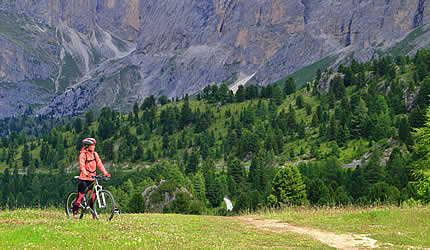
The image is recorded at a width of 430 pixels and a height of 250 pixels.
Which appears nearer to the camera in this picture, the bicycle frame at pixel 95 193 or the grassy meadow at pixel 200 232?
the grassy meadow at pixel 200 232

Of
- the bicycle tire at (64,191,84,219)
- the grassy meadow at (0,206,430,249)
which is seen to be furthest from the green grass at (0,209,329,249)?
the bicycle tire at (64,191,84,219)

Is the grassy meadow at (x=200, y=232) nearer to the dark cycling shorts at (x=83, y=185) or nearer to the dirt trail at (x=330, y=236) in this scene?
the dirt trail at (x=330, y=236)

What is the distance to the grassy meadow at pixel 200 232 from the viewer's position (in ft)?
52.9

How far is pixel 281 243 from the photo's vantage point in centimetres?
1944

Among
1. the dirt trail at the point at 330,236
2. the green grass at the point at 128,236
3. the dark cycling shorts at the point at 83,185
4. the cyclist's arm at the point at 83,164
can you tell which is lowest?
the dirt trail at the point at 330,236

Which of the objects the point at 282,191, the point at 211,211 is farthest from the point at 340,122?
the point at 282,191

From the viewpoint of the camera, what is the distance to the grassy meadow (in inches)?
634

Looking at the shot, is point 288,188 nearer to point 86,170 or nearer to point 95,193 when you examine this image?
point 95,193

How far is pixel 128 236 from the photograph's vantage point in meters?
17.2

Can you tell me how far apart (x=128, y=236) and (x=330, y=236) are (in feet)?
39.5

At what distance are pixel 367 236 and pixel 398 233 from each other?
6.05ft

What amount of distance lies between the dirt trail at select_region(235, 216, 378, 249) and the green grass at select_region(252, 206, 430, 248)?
2.90ft

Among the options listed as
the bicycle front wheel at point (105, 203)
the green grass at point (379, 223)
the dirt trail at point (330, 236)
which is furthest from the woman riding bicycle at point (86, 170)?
the green grass at point (379, 223)

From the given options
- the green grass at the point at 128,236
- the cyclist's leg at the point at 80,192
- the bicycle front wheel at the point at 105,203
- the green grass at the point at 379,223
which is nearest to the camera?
the green grass at the point at 128,236
